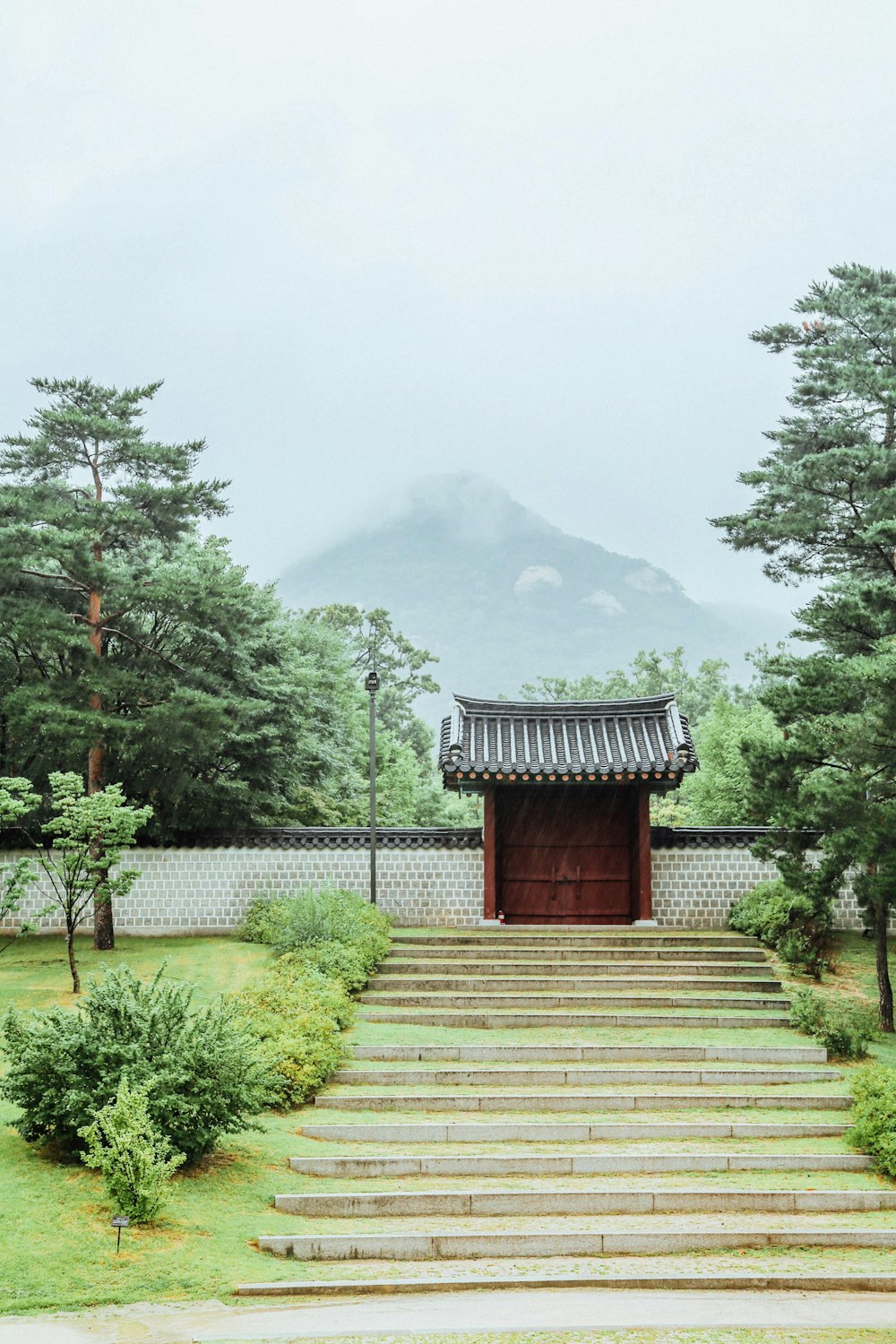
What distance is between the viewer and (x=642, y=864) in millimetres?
18469

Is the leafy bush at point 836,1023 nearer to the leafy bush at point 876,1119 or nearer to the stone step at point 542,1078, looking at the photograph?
the stone step at point 542,1078

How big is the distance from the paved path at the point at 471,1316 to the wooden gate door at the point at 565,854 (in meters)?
12.0

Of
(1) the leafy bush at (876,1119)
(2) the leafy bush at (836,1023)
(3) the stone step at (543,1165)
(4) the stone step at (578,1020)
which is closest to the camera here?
(3) the stone step at (543,1165)

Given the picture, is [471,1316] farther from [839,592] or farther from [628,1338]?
[839,592]

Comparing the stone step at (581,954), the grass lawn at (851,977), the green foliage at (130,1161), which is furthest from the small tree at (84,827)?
the grass lawn at (851,977)

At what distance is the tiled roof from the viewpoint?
17922 millimetres

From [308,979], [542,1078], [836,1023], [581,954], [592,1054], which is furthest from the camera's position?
[581,954]

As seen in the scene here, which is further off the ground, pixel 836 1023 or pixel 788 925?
pixel 788 925

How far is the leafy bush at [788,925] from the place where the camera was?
1619cm

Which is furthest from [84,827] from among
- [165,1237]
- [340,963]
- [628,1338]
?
[628,1338]

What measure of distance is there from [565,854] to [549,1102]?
8.61 metres

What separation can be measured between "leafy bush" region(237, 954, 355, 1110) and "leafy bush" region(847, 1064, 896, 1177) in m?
5.11

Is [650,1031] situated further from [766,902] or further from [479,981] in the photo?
[766,902]

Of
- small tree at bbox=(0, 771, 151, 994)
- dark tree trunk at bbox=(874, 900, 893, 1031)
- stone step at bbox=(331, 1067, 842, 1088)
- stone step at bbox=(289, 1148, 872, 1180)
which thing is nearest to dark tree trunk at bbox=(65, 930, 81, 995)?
small tree at bbox=(0, 771, 151, 994)
